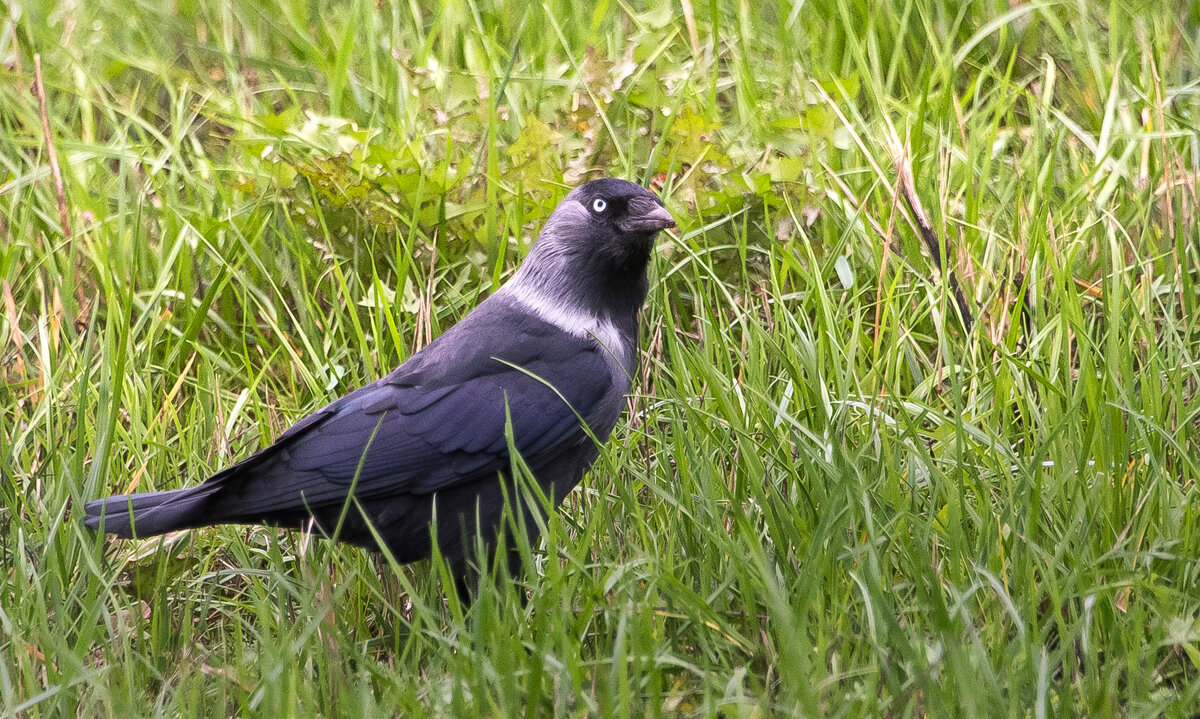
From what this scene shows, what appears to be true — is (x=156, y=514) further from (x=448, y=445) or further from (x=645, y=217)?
(x=645, y=217)

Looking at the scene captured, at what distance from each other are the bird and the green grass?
14 centimetres

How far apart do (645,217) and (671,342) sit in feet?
1.29

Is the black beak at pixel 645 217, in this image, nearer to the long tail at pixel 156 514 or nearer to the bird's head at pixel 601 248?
the bird's head at pixel 601 248

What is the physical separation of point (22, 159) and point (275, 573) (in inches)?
110

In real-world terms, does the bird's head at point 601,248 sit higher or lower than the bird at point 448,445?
higher

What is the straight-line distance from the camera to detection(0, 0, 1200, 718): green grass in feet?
8.46

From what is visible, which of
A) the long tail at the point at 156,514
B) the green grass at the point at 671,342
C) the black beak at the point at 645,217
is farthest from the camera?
the black beak at the point at 645,217

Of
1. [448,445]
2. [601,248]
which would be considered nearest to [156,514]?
[448,445]

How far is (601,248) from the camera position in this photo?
3.77m

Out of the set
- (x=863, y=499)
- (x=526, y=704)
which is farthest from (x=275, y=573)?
(x=863, y=499)

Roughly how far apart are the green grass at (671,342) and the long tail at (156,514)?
0.09m

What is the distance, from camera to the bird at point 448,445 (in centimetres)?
326

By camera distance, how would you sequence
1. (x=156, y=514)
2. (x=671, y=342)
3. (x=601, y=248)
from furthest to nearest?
(x=601, y=248) < (x=671, y=342) < (x=156, y=514)

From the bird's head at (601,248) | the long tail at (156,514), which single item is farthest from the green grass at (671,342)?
the bird's head at (601,248)
